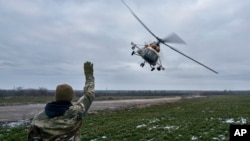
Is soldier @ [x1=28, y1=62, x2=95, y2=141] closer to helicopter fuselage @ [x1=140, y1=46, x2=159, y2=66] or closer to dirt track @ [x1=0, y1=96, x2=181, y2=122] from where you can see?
helicopter fuselage @ [x1=140, y1=46, x2=159, y2=66]

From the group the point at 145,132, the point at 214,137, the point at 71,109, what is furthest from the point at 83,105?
the point at 145,132

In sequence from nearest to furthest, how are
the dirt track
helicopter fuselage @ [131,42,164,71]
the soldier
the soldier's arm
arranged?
the soldier → the soldier's arm → helicopter fuselage @ [131,42,164,71] → the dirt track

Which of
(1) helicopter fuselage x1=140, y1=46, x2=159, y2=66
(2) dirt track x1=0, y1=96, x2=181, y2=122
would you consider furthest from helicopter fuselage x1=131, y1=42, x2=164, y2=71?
(2) dirt track x1=0, y1=96, x2=181, y2=122

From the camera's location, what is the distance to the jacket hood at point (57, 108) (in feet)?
14.3

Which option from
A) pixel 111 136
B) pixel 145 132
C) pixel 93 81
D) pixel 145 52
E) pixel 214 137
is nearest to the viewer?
pixel 93 81

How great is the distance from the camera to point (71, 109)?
439 cm

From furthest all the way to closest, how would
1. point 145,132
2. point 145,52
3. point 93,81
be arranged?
point 145,52
point 145,132
point 93,81

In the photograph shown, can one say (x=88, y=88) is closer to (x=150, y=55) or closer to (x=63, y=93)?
(x=63, y=93)

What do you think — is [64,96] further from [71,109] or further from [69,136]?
[69,136]

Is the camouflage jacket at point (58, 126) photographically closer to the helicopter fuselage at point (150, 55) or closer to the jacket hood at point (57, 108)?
the jacket hood at point (57, 108)

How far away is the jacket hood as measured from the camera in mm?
4352

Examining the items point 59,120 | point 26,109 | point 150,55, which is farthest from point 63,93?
point 26,109

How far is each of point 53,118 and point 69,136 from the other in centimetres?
29

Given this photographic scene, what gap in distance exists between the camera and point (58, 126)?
4.33 metres
